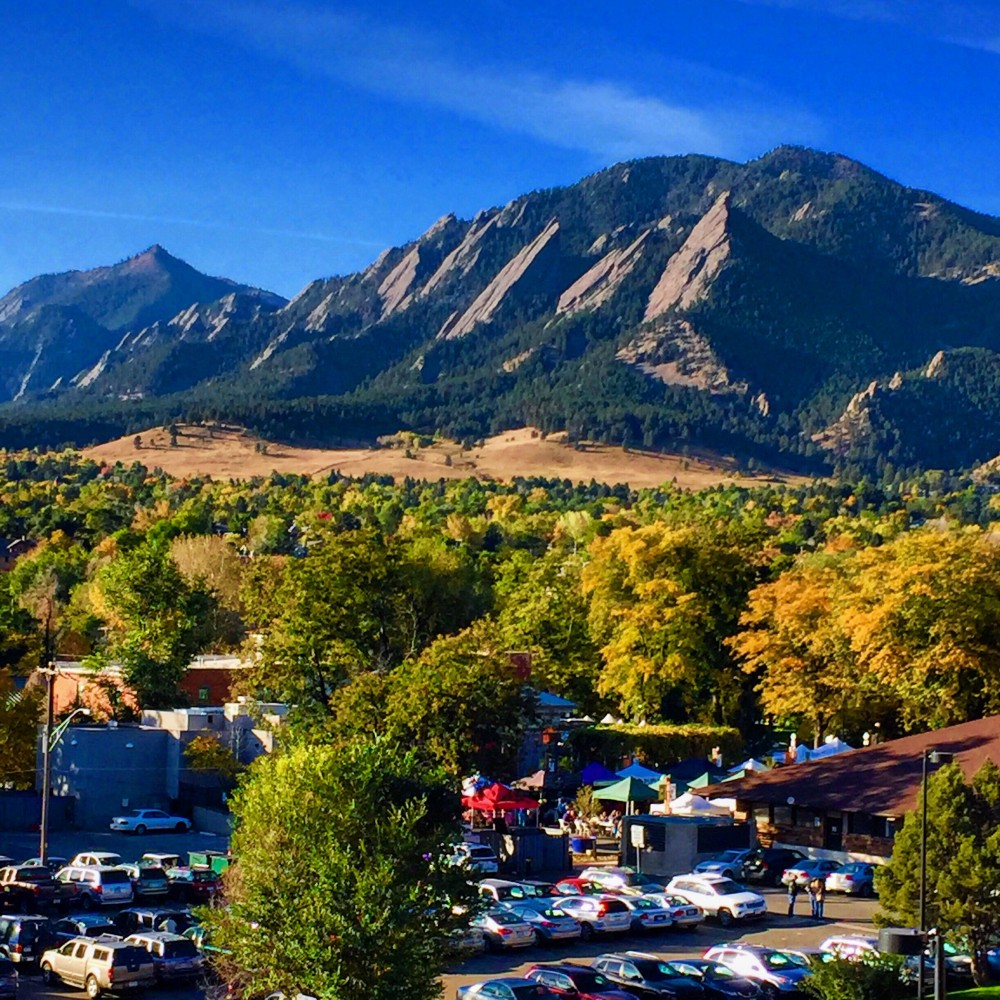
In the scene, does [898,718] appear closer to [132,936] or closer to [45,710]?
[45,710]

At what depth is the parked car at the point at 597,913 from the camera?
114 feet

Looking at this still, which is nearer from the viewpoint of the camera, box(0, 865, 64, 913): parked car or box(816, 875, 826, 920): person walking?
box(0, 865, 64, 913): parked car

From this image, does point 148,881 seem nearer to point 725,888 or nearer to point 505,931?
point 505,931

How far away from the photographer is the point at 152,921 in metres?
33.1

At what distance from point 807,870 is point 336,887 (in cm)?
2262

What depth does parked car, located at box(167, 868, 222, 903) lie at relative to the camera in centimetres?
3756

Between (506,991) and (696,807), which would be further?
(696,807)

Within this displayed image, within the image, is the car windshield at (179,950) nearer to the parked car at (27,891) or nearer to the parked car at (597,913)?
the parked car at (27,891)

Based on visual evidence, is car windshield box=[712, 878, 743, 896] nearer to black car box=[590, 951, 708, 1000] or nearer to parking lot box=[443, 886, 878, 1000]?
parking lot box=[443, 886, 878, 1000]

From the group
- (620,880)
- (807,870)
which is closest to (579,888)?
(620,880)

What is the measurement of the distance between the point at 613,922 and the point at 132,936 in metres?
10.8

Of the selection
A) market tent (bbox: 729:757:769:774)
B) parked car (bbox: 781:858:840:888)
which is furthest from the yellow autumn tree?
parked car (bbox: 781:858:840:888)

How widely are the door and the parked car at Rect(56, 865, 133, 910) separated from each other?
20310mm

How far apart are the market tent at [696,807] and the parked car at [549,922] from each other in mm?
13854
